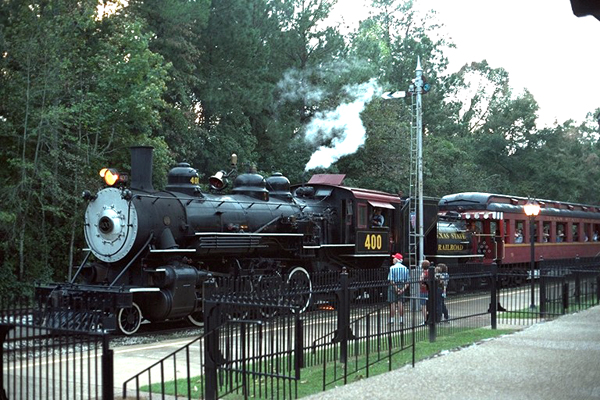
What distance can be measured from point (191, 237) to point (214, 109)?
18.0 m

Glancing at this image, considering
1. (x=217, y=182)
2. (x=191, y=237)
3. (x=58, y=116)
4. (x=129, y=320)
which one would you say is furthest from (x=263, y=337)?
(x=58, y=116)

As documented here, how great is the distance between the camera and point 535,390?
945 centimetres

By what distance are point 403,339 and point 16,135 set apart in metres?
13.5

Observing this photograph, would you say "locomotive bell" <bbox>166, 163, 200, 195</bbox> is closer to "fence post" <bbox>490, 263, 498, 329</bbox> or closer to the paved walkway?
"fence post" <bbox>490, 263, 498, 329</bbox>

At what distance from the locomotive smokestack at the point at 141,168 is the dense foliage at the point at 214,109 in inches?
206

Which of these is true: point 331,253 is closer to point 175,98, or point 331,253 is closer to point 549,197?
point 175,98

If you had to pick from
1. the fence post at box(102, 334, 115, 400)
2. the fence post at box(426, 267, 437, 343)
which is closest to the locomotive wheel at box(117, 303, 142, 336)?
the fence post at box(426, 267, 437, 343)

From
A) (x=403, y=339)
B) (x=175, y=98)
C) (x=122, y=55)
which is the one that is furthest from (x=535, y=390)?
(x=175, y=98)

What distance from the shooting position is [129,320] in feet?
48.7

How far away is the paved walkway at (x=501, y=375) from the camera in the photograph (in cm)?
921

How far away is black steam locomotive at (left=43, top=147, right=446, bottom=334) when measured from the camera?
1530 cm

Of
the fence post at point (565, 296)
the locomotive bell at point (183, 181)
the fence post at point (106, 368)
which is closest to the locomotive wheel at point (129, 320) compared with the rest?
the locomotive bell at point (183, 181)

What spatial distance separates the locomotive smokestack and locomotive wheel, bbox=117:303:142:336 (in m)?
2.67

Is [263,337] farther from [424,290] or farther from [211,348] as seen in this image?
[424,290]
